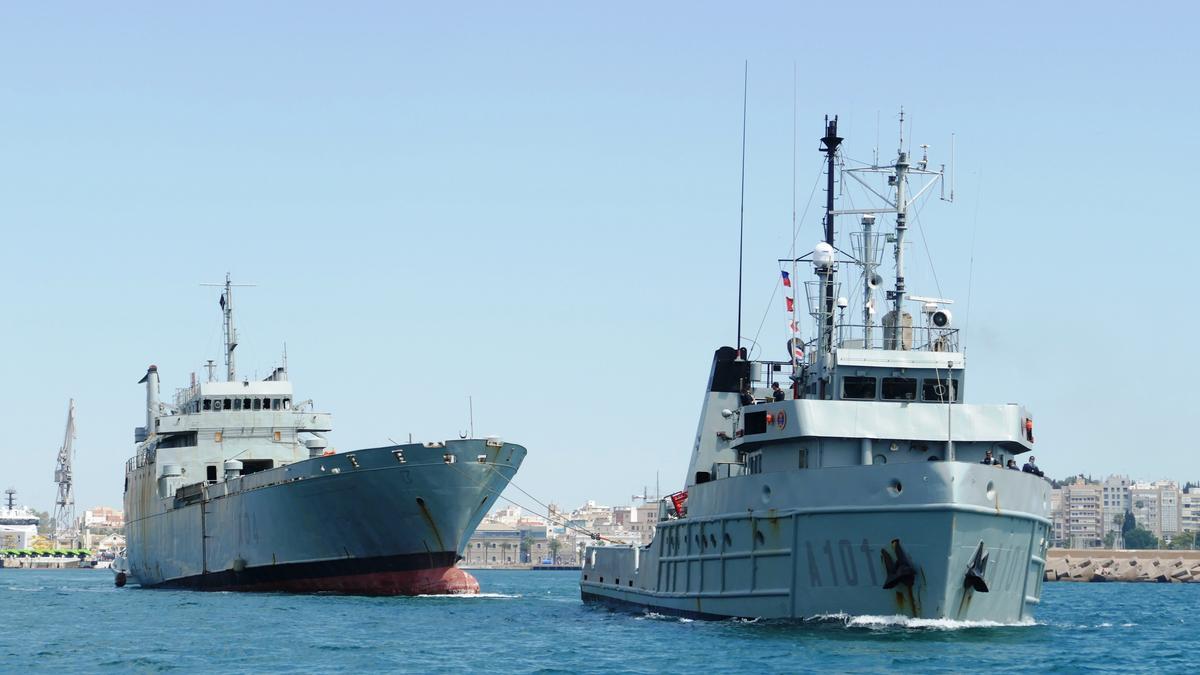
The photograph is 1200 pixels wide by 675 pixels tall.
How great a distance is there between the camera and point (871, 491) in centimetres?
3175

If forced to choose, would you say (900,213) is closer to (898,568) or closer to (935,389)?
(935,389)

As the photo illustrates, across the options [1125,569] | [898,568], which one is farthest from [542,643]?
[1125,569]

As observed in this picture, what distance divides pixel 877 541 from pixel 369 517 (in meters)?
23.9

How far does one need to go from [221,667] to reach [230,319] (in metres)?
38.7

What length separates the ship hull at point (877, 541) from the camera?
103ft

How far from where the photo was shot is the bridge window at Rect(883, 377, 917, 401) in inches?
1359

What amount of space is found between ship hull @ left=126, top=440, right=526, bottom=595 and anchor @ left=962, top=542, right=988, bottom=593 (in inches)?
896

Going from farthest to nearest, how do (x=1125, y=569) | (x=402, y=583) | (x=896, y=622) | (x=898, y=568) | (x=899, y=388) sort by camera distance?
(x=1125, y=569) → (x=402, y=583) → (x=899, y=388) → (x=896, y=622) → (x=898, y=568)

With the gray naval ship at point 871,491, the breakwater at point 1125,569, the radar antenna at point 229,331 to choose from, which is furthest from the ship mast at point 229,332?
the breakwater at point 1125,569

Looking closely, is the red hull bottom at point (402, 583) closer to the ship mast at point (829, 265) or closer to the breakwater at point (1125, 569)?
the ship mast at point (829, 265)

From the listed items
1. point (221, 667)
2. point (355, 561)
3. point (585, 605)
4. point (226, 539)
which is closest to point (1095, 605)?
point (585, 605)

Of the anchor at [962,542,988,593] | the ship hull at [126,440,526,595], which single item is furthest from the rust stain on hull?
the anchor at [962,542,988,593]

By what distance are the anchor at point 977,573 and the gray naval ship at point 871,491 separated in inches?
1.3

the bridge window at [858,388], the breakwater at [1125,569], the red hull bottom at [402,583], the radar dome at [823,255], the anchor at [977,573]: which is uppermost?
the radar dome at [823,255]
